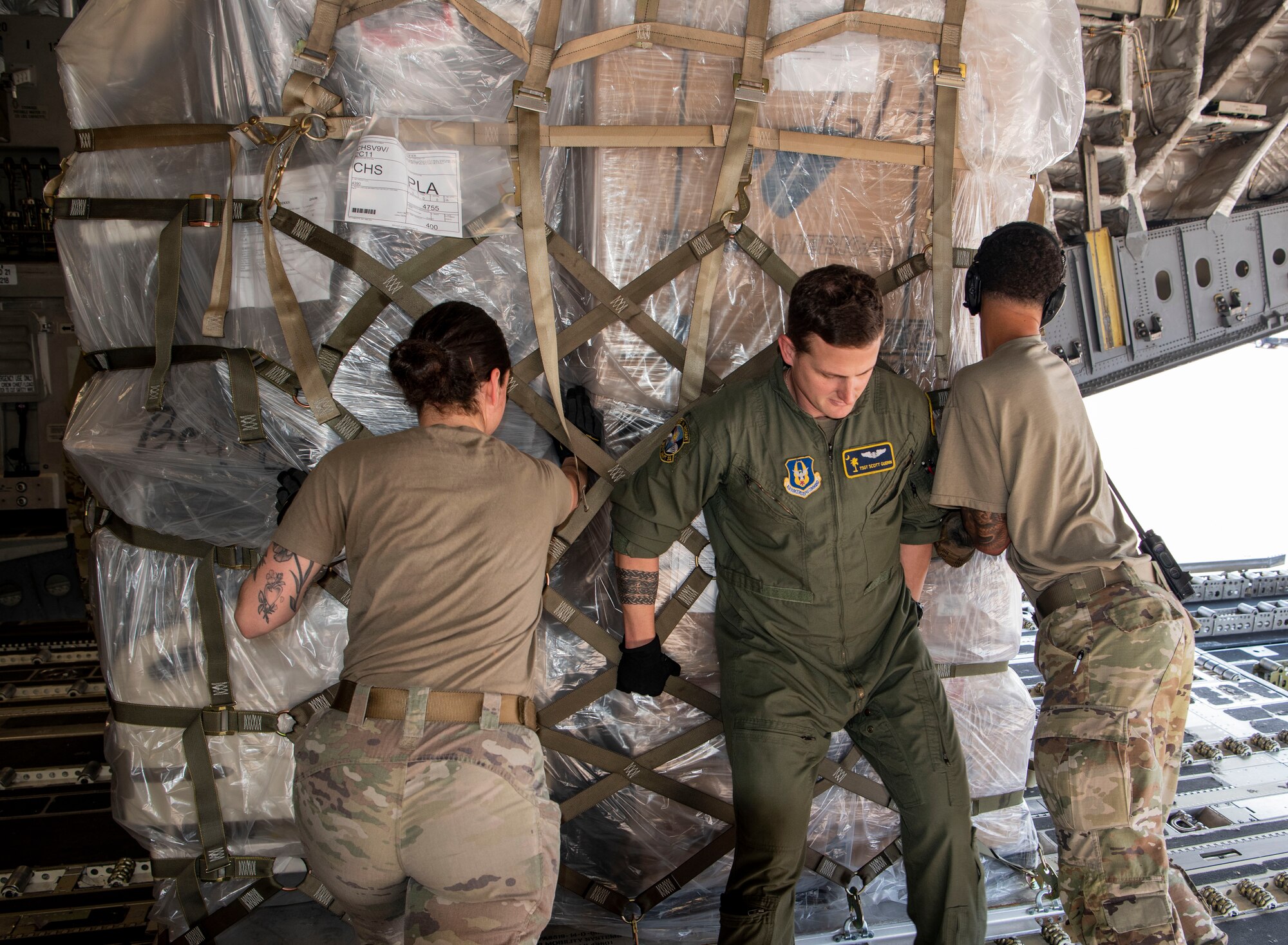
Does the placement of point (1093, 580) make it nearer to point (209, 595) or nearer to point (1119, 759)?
point (1119, 759)

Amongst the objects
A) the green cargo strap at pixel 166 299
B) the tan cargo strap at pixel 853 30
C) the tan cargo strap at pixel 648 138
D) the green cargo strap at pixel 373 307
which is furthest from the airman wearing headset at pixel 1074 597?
the green cargo strap at pixel 166 299

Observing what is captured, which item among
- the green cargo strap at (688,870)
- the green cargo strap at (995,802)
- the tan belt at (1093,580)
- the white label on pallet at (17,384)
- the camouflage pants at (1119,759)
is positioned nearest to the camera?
the camouflage pants at (1119,759)

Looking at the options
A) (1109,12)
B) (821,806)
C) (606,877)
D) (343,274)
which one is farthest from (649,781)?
(1109,12)

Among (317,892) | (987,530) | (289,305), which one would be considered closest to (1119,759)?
(987,530)

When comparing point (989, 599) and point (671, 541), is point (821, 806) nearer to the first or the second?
point (989, 599)

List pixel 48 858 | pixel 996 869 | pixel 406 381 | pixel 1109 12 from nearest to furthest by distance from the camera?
1. pixel 406 381
2. pixel 996 869
3. pixel 48 858
4. pixel 1109 12

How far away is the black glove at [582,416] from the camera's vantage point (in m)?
2.57

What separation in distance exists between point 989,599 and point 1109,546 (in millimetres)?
709

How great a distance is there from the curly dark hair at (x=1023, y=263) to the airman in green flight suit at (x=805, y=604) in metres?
0.37

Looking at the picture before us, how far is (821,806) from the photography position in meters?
2.82

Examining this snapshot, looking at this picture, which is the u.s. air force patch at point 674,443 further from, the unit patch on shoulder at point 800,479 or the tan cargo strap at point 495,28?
the tan cargo strap at point 495,28

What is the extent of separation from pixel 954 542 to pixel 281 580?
191 centimetres

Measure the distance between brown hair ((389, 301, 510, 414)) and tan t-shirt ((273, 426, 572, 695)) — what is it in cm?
8

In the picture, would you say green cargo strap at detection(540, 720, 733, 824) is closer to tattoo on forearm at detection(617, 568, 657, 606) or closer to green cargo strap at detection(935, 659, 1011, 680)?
tattoo on forearm at detection(617, 568, 657, 606)
